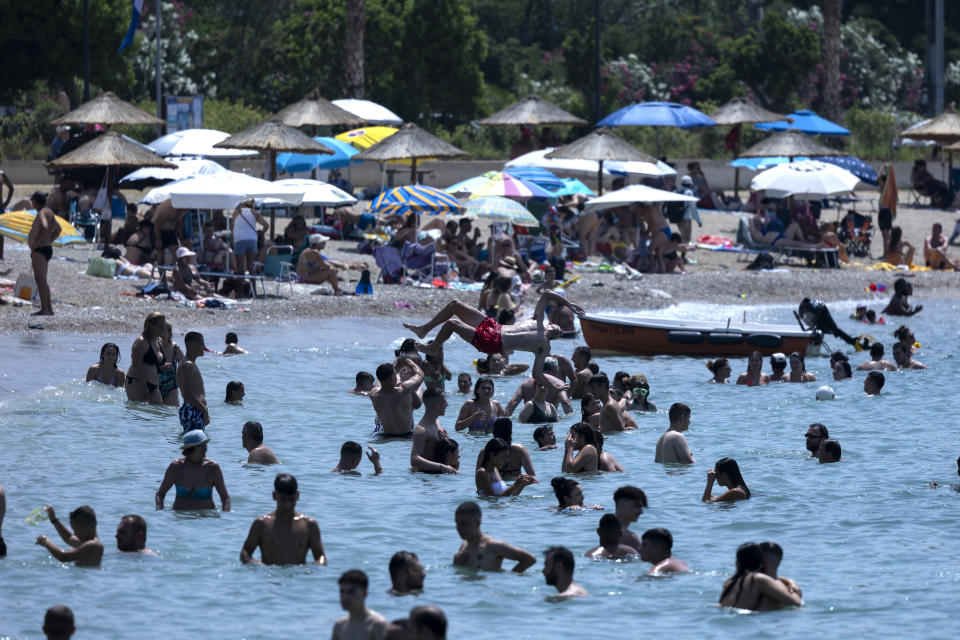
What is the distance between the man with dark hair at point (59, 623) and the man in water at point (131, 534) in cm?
264

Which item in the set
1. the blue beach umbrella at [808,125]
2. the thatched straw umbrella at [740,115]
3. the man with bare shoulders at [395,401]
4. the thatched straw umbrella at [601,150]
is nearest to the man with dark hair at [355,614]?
the man with bare shoulders at [395,401]

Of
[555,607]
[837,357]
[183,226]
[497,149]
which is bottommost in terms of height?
Result: [555,607]

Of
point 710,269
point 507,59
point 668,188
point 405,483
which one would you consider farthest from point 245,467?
point 507,59

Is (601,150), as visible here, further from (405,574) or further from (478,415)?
(405,574)

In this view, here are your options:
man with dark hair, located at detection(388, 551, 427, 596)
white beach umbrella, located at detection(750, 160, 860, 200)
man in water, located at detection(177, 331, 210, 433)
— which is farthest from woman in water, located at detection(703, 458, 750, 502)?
white beach umbrella, located at detection(750, 160, 860, 200)

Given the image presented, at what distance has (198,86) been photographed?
4566cm

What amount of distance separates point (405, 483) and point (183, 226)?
1371cm

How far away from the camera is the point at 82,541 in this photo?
35.9 feet

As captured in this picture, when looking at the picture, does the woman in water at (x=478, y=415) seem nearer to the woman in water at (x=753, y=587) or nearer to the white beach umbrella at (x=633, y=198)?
the woman in water at (x=753, y=587)

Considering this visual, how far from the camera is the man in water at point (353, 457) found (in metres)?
14.3

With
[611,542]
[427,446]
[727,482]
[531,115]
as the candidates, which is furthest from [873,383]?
[531,115]

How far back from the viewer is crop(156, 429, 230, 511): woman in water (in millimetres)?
12234

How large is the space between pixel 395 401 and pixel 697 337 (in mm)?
7751

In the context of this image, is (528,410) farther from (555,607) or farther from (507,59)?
(507,59)
